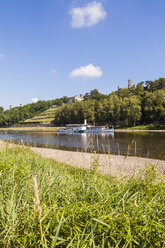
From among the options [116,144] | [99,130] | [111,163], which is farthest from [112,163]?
[99,130]

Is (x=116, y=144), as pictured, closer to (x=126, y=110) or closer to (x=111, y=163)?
(x=111, y=163)

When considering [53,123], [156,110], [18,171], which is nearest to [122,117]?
[156,110]

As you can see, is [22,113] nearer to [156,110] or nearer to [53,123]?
[53,123]

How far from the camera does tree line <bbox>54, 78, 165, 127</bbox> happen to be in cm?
6794

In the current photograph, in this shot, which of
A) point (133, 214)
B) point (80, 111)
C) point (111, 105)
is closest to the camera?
point (133, 214)

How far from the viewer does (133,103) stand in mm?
71125

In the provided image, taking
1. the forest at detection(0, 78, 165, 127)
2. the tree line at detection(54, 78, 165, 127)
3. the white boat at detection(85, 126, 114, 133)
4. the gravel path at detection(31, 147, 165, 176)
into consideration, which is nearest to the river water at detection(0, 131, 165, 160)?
the gravel path at detection(31, 147, 165, 176)

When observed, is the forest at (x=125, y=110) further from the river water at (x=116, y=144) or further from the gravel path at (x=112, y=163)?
the gravel path at (x=112, y=163)

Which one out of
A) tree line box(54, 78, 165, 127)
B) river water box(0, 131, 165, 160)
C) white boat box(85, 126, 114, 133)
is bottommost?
river water box(0, 131, 165, 160)

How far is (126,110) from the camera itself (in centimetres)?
7088

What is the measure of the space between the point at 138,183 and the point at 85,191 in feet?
3.71

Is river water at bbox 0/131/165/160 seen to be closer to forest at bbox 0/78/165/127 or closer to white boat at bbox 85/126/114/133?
forest at bbox 0/78/165/127

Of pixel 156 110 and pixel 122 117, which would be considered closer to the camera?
pixel 156 110

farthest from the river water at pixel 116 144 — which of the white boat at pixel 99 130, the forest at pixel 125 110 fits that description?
the white boat at pixel 99 130
